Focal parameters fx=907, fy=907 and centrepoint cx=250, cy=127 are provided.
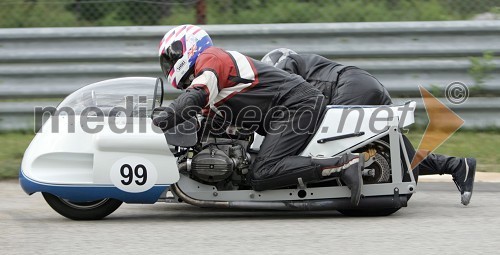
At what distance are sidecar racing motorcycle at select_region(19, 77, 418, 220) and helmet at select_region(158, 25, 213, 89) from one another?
0.67ft

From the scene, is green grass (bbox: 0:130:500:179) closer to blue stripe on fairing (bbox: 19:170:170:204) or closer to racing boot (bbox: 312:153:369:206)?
blue stripe on fairing (bbox: 19:170:170:204)

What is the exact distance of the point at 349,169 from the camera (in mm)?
6238

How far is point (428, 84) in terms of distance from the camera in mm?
9219

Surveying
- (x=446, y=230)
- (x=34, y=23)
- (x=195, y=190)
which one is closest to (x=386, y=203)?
(x=446, y=230)

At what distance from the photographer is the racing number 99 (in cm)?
617

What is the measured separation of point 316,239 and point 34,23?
5542 mm

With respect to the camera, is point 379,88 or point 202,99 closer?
point 202,99

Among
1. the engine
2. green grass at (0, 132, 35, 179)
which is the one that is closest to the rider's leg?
the engine

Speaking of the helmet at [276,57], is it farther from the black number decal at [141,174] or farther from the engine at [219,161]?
the black number decal at [141,174]

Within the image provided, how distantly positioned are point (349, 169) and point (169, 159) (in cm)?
124

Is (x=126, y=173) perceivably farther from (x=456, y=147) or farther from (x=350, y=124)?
(x=456, y=147)

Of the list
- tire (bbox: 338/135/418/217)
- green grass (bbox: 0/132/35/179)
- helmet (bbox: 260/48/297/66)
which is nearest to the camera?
tire (bbox: 338/135/418/217)

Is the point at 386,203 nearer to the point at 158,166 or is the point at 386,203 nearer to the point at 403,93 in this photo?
the point at 158,166

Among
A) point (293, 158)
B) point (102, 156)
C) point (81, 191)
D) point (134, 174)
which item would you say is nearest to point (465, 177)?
point (293, 158)
